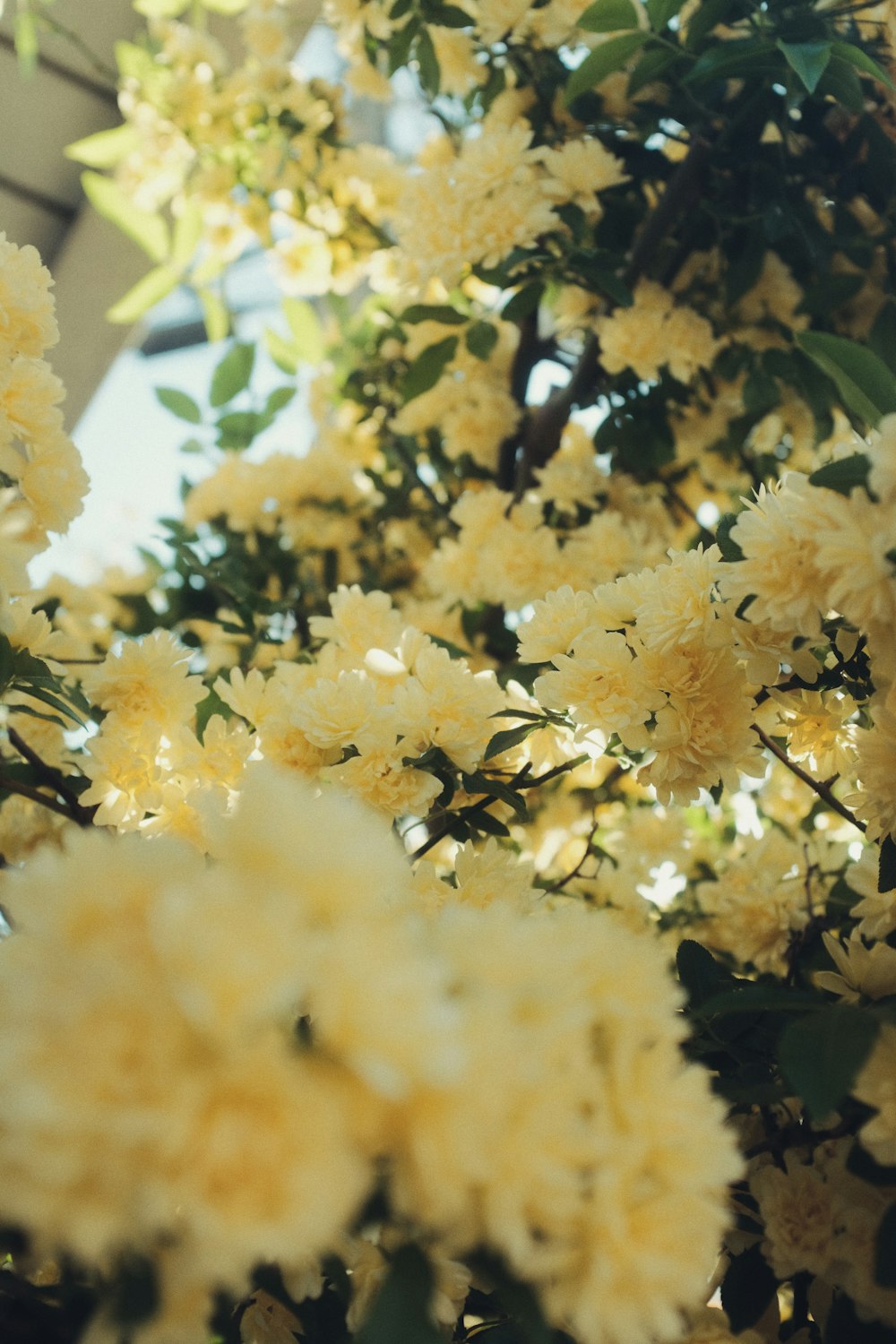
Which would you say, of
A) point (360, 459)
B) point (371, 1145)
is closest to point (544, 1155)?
point (371, 1145)

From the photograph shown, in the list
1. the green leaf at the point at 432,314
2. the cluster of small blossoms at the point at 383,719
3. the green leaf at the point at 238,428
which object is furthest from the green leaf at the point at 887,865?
the green leaf at the point at 238,428

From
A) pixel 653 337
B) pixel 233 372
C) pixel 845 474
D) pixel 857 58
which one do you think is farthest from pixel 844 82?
pixel 233 372

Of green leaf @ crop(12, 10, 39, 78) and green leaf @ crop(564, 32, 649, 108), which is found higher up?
green leaf @ crop(12, 10, 39, 78)

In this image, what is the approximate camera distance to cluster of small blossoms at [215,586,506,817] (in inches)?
20.7

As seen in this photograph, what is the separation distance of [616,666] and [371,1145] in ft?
0.98

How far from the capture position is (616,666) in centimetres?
50

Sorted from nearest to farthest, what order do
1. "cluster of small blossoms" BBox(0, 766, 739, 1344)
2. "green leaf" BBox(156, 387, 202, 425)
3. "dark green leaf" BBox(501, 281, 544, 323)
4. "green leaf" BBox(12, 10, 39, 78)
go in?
1. "cluster of small blossoms" BBox(0, 766, 739, 1344)
2. "dark green leaf" BBox(501, 281, 544, 323)
3. "green leaf" BBox(12, 10, 39, 78)
4. "green leaf" BBox(156, 387, 202, 425)

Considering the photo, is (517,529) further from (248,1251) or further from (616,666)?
(248,1251)

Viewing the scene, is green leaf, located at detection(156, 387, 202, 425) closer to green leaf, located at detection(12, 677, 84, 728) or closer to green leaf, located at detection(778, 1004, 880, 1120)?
green leaf, located at detection(12, 677, 84, 728)

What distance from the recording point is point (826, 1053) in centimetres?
36

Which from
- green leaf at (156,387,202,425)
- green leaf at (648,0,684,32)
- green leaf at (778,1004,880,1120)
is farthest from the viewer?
green leaf at (156,387,202,425)

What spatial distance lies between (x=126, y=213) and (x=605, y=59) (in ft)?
2.06

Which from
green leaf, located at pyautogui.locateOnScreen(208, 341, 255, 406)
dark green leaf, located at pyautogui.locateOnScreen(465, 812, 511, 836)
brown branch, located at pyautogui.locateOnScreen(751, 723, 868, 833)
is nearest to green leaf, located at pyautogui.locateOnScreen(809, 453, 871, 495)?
brown branch, located at pyautogui.locateOnScreen(751, 723, 868, 833)

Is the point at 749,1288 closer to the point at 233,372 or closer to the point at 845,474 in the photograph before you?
the point at 845,474
